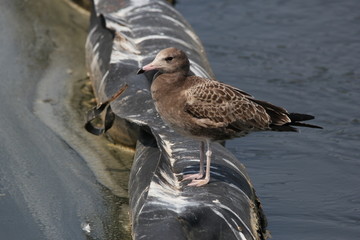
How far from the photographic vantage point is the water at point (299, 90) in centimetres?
585

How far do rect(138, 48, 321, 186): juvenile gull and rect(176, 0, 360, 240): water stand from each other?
713mm

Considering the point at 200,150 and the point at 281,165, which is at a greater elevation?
the point at 200,150

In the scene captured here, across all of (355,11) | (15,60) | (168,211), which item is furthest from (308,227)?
(355,11)

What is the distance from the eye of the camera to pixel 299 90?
8305 mm

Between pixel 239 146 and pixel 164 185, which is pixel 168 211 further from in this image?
pixel 239 146

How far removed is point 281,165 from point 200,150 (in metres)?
1.30

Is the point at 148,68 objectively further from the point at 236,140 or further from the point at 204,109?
the point at 236,140

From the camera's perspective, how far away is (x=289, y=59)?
362 inches

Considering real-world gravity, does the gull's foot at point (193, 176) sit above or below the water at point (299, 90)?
above

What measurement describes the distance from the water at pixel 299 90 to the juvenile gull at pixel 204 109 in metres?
0.71

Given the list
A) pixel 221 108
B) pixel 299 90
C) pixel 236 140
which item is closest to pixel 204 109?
pixel 221 108

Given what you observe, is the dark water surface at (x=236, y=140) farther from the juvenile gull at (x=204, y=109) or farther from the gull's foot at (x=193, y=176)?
the juvenile gull at (x=204, y=109)

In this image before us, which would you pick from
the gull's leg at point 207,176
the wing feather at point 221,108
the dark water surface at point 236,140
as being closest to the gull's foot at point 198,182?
the gull's leg at point 207,176

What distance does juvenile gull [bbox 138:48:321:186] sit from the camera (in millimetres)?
5293
